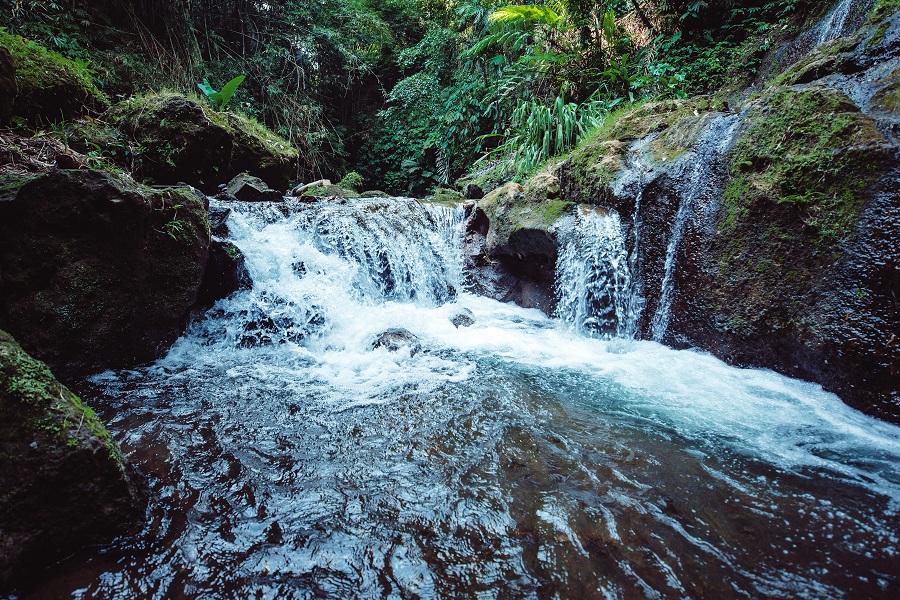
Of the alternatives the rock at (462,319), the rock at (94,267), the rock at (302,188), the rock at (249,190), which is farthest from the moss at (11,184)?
the rock at (302,188)

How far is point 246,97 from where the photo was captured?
944cm

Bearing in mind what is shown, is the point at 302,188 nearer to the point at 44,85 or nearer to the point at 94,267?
the point at 44,85

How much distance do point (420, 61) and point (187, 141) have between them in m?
9.10

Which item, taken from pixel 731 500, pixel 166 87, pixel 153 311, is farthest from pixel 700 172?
pixel 166 87

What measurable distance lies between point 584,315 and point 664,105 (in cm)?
308

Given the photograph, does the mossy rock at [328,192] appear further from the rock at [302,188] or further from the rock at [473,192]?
the rock at [473,192]

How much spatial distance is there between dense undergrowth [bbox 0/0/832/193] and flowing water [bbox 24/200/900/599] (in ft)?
15.0

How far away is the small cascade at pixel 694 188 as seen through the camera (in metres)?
3.87

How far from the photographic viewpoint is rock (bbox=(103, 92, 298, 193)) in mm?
5219

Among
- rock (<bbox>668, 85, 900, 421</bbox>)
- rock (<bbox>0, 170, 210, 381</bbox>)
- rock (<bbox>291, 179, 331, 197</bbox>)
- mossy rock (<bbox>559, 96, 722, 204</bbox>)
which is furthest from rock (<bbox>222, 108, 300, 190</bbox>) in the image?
rock (<bbox>668, 85, 900, 421</bbox>)

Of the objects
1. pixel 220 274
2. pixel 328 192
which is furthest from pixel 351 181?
pixel 220 274

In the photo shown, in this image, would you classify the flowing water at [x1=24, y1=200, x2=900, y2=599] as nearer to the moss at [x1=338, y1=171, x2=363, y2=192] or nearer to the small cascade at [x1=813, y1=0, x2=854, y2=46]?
the small cascade at [x1=813, y1=0, x2=854, y2=46]

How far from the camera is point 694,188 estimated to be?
399cm

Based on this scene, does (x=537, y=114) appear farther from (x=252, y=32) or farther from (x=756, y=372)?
(x=252, y=32)
